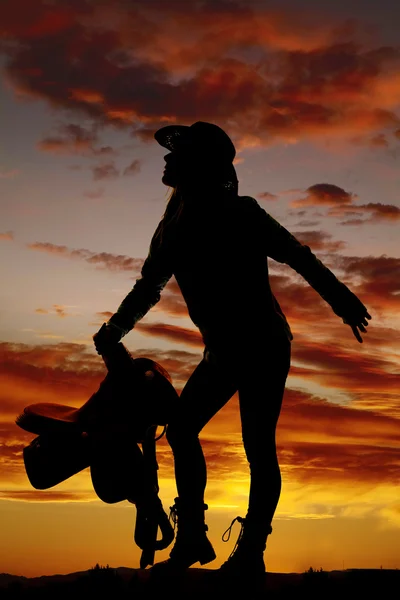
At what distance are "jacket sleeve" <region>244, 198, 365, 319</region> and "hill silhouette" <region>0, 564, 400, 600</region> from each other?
6.99 ft

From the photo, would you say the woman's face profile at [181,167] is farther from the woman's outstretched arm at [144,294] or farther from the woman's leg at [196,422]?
the woman's leg at [196,422]

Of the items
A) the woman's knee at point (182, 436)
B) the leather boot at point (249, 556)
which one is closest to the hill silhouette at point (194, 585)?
the leather boot at point (249, 556)

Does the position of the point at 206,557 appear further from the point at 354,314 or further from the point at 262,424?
the point at 354,314

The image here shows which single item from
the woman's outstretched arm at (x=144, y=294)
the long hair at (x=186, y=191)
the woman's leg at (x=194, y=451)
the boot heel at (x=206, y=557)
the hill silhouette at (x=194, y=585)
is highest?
the long hair at (x=186, y=191)

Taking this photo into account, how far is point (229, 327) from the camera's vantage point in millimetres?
5688

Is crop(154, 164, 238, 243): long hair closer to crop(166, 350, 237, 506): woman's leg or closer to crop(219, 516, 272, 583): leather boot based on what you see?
crop(166, 350, 237, 506): woman's leg

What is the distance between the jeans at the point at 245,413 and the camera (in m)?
5.68

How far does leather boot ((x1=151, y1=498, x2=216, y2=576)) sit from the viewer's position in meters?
5.64

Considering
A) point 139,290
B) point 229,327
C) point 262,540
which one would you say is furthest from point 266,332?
point 262,540

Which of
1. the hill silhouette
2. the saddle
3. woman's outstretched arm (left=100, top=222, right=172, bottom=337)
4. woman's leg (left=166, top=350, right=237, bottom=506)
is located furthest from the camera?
woman's outstretched arm (left=100, top=222, right=172, bottom=337)

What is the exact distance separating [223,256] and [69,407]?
183 centimetres

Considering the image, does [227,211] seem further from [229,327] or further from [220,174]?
[229,327]

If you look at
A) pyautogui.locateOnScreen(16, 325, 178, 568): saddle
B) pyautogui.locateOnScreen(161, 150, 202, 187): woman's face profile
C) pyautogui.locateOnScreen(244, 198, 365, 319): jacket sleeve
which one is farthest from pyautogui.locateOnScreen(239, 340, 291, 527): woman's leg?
pyautogui.locateOnScreen(161, 150, 202, 187): woman's face profile

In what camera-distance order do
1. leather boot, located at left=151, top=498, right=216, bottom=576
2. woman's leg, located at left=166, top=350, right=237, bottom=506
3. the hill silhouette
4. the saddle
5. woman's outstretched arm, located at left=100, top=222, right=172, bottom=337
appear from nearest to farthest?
the hill silhouette
leather boot, located at left=151, top=498, right=216, bottom=576
woman's leg, located at left=166, top=350, right=237, bottom=506
the saddle
woman's outstretched arm, located at left=100, top=222, right=172, bottom=337
